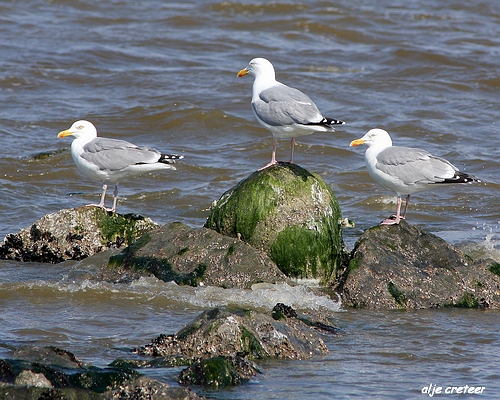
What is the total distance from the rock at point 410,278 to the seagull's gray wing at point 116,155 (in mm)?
2760

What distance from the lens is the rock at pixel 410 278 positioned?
7652 mm

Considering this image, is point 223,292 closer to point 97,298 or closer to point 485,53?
point 97,298

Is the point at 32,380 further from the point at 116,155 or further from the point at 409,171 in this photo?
the point at 409,171

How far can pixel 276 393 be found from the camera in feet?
17.8

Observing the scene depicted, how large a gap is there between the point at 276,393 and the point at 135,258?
10.4 ft

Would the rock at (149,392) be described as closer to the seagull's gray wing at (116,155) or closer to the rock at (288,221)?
the rock at (288,221)

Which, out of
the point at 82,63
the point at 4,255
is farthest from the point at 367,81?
the point at 4,255

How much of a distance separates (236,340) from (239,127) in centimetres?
1008

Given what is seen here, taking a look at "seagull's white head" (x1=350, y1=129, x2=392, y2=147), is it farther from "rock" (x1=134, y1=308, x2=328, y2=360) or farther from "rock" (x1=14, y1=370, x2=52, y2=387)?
"rock" (x1=14, y1=370, x2=52, y2=387)

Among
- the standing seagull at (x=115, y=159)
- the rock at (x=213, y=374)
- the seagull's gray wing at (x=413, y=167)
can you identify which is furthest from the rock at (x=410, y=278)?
the standing seagull at (x=115, y=159)

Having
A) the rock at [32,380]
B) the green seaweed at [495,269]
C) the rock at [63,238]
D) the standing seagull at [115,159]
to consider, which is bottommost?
the rock at [63,238]

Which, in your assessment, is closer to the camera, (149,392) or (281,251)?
(149,392)

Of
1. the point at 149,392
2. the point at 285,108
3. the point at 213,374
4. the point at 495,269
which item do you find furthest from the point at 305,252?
the point at 149,392

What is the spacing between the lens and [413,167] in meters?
8.65
